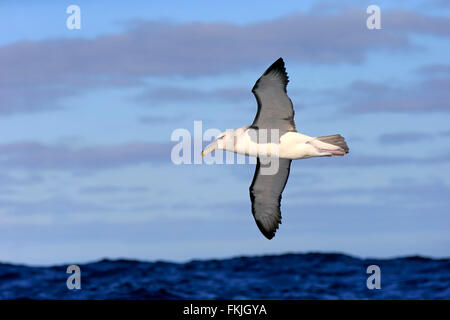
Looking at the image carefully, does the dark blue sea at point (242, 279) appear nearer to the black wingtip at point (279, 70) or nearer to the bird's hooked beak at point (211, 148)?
the bird's hooked beak at point (211, 148)

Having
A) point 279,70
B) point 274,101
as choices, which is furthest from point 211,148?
point 279,70

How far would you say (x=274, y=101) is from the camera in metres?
14.5

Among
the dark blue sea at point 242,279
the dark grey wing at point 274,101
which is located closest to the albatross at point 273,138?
the dark grey wing at point 274,101

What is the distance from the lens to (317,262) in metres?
41.6

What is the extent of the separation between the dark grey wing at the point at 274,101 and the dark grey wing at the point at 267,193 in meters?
1.50

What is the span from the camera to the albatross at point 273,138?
563 inches

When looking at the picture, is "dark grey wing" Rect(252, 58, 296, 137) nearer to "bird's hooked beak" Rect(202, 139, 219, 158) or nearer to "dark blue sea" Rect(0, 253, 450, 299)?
"bird's hooked beak" Rect(202, 139, 219, 158)

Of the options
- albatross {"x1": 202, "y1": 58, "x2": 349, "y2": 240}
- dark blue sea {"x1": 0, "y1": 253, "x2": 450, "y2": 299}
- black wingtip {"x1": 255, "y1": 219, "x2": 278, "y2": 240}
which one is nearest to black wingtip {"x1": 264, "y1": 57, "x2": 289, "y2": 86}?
albatross {"x1": 202, "y1": 58, "x2": 349, "y2": 240}

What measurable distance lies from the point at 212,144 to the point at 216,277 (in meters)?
21.6

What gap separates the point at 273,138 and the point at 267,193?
1952 millimetres
